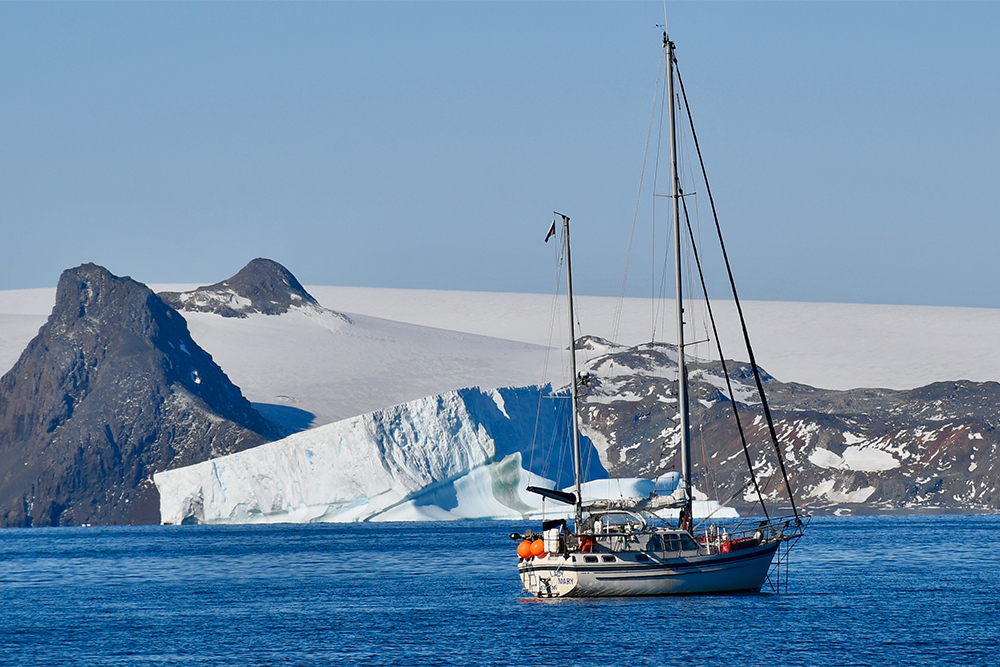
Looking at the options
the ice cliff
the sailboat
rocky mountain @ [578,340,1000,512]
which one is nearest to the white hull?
the sailboat

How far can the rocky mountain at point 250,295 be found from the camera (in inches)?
5733

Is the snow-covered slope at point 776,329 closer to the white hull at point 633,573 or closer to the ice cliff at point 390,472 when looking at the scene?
the ice cliff at point 390,472

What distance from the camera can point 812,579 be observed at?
45.8 meters

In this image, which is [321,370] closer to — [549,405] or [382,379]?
[382,379]

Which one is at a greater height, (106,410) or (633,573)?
(106,410)

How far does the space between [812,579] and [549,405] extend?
46.6 meters

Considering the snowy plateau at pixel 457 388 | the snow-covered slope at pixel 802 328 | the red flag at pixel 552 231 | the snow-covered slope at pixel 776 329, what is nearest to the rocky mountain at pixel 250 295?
the snowy plateau at pixel 457 388

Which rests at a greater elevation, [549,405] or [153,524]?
[549,405]

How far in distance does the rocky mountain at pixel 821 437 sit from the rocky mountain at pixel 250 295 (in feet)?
109

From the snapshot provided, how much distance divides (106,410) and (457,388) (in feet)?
85.6

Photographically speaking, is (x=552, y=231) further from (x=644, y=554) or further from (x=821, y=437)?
(x=821, y=437)

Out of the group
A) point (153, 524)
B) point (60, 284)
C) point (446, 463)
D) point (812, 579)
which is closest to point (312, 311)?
point (60, 284)

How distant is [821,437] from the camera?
113750mm

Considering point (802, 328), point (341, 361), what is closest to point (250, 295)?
point (341, 361)
